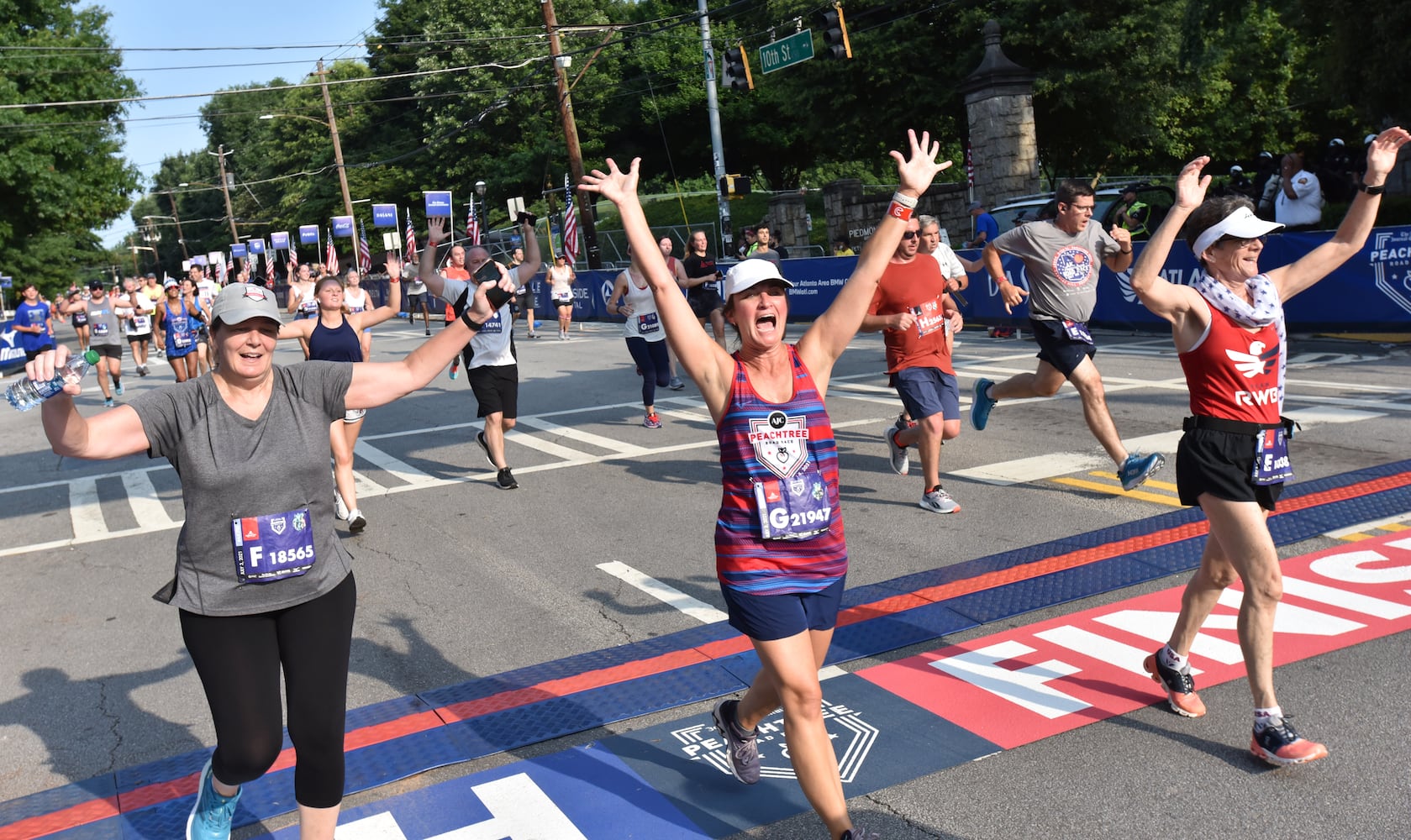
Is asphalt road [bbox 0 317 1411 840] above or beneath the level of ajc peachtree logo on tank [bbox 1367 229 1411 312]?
beneath

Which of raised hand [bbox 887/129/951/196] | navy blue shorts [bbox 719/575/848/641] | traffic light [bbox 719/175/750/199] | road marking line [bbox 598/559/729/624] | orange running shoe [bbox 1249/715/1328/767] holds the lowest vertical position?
road marking line [bbox 598/559/729/624]

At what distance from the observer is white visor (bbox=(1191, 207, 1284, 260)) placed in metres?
4.15

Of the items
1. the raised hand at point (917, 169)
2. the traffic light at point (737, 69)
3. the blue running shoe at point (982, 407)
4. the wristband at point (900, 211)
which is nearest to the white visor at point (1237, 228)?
the raised hand at point (917, 169)

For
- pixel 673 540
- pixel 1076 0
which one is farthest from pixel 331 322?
pixel 1076 0

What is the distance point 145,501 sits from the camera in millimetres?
10477

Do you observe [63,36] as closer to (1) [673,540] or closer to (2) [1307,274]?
(1) [673,540]

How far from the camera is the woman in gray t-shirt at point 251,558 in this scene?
3.45m

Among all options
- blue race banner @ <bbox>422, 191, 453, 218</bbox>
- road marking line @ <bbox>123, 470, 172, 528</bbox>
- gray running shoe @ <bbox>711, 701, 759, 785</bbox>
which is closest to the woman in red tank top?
gray running shoe @ <bbox>711, 701, 759, 785</bbox>

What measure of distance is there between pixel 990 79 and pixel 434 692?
72.8 ft

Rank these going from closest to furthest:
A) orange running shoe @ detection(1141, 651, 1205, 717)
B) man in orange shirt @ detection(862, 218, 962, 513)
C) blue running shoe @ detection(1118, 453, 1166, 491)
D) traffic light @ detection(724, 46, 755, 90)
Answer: orange running shoe @ detection(1141, 651, 1205, 717)
blue running shoe @ detection(1118, 453, 1166, 491)
man in orange shirt @ detection(862, 218, 962, 513)
traffic light @ detection(724, 46, 755, 90)

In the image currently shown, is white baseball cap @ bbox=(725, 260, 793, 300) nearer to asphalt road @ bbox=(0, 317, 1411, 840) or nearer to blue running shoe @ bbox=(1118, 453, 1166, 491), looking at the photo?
asphalt road @ bbox=(0, 317, 1411, 840)

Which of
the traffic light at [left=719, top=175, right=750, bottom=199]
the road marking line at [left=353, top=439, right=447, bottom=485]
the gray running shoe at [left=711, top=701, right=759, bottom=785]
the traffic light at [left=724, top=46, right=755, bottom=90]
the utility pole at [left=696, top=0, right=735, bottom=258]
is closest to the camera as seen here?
the gray running shoe at [left=711, top=701, right=759, bottom=785]

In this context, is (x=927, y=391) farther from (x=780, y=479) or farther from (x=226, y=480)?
(x=226, y=480)

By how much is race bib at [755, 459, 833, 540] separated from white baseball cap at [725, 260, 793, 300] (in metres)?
0.58
